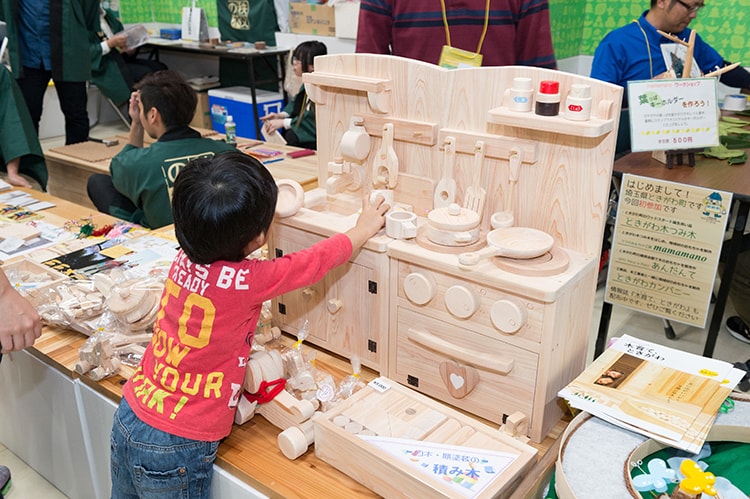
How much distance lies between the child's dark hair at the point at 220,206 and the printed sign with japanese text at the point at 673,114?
136 cm

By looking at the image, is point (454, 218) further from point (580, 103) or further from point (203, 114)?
point (203, 114)

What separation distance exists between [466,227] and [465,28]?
1.01 metres

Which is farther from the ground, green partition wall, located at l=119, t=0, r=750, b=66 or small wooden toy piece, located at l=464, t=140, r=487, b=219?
green partition wall, located at l=119, t=0, r=750, b=66

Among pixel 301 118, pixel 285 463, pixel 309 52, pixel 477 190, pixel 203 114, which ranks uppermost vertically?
pixel 309 52

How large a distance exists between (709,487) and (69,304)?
149 centimetres

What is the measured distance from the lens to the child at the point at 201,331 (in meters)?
1.17

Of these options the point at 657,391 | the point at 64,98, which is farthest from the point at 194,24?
the point at 657,391

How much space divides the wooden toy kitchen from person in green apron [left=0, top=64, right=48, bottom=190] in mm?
1981

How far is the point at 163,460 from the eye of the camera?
1204 mm

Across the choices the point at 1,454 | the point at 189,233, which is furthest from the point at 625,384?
the point at 1,454

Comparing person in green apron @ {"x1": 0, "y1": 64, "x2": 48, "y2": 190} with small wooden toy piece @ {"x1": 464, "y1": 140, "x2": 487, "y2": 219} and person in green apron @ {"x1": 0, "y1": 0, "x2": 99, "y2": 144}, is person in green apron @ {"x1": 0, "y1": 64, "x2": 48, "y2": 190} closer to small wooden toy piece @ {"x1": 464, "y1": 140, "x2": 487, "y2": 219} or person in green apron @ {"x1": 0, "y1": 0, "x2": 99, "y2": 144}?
person in green apron @ {"x1": 0, "y1": 0, "x2": 99, "y2": 144}

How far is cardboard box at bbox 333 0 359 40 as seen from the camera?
5.19 meters

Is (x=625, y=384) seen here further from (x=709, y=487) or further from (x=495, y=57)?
(x=495, y=57)

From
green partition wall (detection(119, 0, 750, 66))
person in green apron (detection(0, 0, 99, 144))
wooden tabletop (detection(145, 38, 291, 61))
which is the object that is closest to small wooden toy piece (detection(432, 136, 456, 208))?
person in green apron (detection(0, 0, 99, 144))
